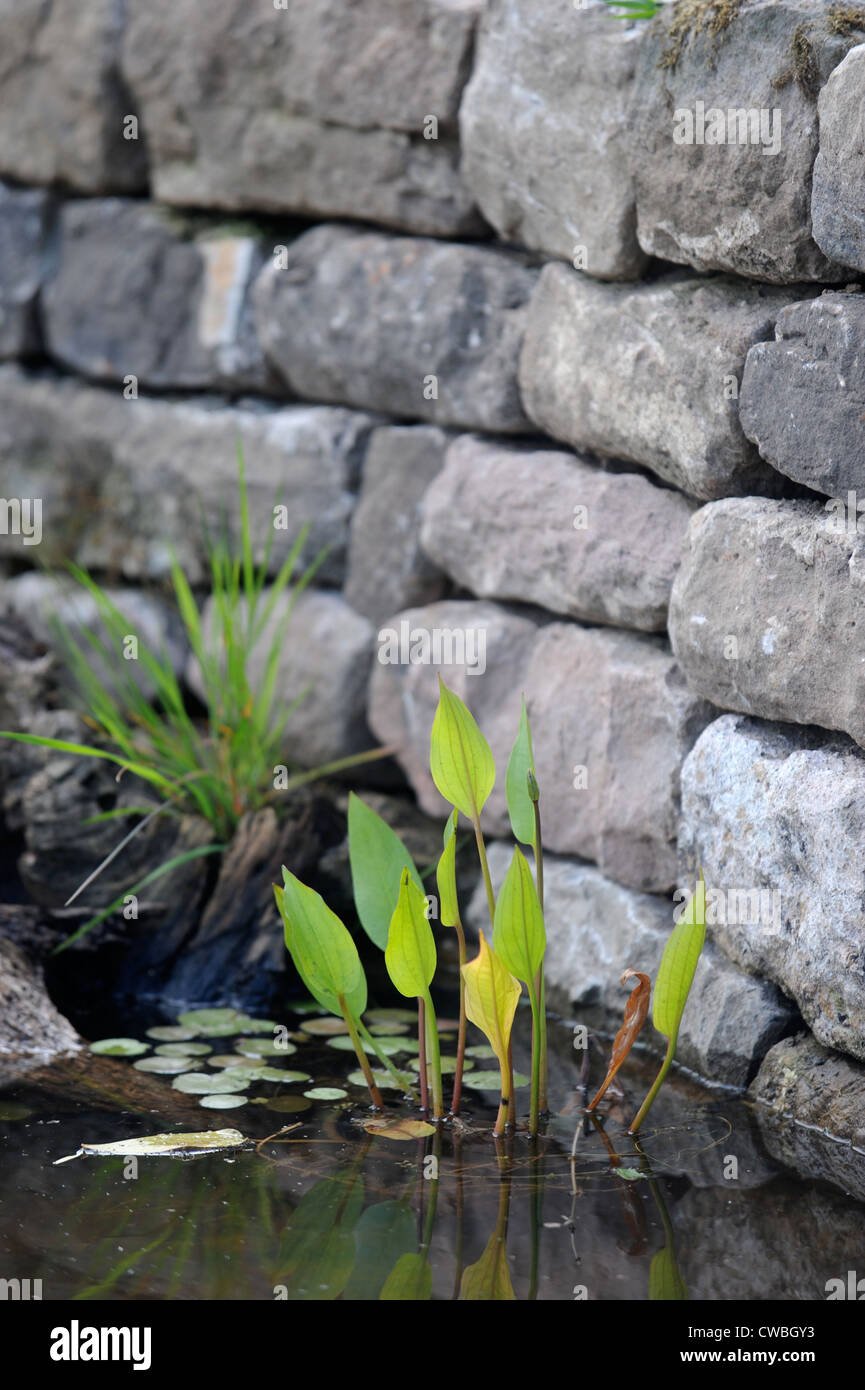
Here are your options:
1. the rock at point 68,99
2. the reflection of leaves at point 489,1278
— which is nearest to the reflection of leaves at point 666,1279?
the reflection of leaves at point 489,1278

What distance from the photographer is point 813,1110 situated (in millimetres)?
2172

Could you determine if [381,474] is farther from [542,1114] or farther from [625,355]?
[542,1114]

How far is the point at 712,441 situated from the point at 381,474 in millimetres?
1045

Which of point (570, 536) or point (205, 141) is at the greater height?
point (205, 141)

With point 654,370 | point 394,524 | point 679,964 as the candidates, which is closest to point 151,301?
point 394,524

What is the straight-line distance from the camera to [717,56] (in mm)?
2256

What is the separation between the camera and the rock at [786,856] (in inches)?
82.9

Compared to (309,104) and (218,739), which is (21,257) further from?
(218,739)

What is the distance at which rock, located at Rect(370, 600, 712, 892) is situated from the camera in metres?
2.55

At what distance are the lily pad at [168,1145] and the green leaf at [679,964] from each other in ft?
2.19

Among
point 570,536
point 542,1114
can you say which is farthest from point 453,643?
point 542,1114

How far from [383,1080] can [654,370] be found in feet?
4.38

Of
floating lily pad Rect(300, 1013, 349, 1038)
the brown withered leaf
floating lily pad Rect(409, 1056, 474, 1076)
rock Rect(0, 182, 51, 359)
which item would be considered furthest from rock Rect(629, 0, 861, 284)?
rock Rect(0, 182, 51, 359)

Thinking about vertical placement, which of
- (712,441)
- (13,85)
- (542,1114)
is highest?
(13,85)
